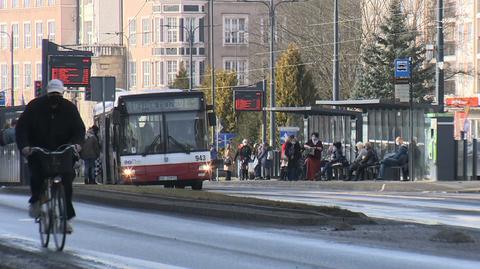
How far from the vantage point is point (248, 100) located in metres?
67.0

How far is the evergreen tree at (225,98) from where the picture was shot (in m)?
81.7

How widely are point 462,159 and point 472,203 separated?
→ 13350 millimetres

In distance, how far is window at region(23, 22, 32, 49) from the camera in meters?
115

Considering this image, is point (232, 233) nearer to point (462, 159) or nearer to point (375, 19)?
point (462, 159)

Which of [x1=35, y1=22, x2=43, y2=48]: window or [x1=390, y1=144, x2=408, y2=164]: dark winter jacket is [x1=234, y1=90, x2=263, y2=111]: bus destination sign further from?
[x1=35, y1=22, x2=43, y2=48]: window

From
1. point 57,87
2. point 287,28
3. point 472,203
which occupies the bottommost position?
point 472,203

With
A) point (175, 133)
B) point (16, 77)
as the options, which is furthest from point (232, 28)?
point (175, 133)

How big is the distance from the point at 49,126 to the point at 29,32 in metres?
105

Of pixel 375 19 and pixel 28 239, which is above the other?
pixel 375 19

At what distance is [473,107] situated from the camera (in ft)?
260

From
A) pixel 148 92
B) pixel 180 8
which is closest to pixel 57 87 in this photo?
pixel 148 92

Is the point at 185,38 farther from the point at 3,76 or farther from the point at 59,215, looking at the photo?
the point at 59,215

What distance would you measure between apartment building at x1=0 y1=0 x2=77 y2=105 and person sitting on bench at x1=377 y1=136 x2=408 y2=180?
76.1m

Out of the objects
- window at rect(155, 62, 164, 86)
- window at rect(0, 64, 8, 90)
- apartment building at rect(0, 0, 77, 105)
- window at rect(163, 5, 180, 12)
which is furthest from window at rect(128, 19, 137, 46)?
window at rect(0, 64, 8, 90)
